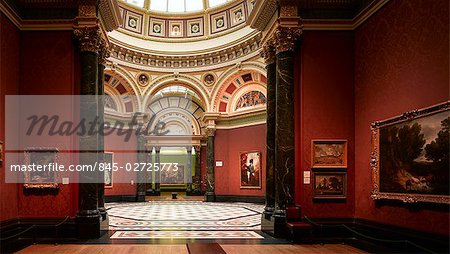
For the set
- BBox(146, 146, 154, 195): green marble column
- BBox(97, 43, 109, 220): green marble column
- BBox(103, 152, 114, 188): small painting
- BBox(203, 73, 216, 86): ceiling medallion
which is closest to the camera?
BBox(97, 43, 109, 220): green marble column

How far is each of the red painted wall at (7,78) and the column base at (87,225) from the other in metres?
1.53

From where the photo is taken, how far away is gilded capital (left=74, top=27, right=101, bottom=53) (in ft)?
34.2

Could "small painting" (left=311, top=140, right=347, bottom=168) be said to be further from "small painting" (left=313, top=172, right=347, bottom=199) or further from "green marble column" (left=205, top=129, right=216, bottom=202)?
"green marble column" (left=205, top=129, right=216, bottom=202)

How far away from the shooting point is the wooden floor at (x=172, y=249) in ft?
29.0

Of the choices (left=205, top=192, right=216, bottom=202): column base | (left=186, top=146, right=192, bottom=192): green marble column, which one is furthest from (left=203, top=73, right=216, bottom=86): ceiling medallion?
(left=186, top=146, right=192, bottom=192): green marble column

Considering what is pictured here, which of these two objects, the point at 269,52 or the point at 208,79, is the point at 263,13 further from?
the point at 208,79

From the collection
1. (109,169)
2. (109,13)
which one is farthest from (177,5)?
(109,13)

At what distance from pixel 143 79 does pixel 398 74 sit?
17326 mm

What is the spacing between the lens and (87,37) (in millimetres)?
10438

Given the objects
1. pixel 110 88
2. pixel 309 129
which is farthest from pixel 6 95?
pixel 110 88

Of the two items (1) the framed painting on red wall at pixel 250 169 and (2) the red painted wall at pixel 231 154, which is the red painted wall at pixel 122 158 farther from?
(1) the framed painting on red wall at pixel 250 169

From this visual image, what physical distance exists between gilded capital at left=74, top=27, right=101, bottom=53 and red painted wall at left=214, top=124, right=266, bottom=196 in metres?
12.7

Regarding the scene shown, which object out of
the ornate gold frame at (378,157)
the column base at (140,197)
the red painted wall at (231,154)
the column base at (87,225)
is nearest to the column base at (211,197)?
the red painted wall at (231,154)

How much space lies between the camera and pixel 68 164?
34.2 feet
